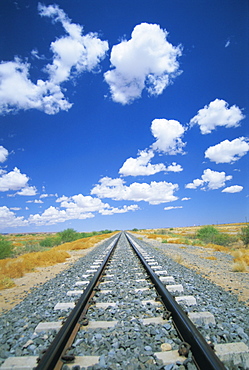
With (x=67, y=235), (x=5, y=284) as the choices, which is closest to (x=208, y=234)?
(x=67, y=235)

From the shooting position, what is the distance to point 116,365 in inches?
89.2

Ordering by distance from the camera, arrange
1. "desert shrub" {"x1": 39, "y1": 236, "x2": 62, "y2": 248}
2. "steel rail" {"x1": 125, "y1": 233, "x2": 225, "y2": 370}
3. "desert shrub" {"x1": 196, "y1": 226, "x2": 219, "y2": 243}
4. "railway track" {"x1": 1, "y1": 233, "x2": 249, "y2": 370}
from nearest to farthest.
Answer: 1. "steel rail" {"x1": 125, "y1": 233, "x2": 225, "y2": 370}
2. "railway track" {"x1": 1, "y1": 233, "x2": 249, "y2": 370}
3. "desert shrub" {"x1": 39, "y1": 236, "x2": 62, "y2": 248}
4. "desert shrub" {"x1": 196, "y1": 226, "x2": 219, "y2": 243}

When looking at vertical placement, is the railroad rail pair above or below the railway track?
above

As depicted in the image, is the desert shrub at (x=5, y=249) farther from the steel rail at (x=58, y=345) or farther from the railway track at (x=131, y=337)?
the steel rail at (x=58, y=345)

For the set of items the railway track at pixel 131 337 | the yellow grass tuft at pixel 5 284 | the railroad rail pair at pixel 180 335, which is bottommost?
the yellow grass tuft at pixel 5 284

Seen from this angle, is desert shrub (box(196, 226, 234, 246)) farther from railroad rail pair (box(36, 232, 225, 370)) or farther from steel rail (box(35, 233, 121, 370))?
steel rail (box(35, 233, 121, 370))

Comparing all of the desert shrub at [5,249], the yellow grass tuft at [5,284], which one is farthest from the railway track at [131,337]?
the desert shrub at [5,249]

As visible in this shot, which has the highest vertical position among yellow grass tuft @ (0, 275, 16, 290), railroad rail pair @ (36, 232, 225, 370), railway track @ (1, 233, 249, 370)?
railroad rail pair @ (36, 232, 225, 370)

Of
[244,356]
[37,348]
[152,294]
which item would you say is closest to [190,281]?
[152,294]

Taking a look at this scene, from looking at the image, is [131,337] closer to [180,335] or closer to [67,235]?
[180,335]

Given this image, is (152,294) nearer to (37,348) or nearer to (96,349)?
(96,349)

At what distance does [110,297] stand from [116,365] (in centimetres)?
220

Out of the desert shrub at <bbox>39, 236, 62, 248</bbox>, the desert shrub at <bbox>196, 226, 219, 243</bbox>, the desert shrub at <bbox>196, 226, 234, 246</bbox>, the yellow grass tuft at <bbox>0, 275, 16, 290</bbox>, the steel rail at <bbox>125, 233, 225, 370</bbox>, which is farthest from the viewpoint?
the desert shrub at <bbox>196, 226, 219, 243</bbox>

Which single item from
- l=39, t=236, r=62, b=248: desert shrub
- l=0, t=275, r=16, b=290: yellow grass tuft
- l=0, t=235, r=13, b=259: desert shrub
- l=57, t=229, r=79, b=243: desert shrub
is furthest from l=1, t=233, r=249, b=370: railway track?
l=57, t=229, r=79, b=243: desert shrub
